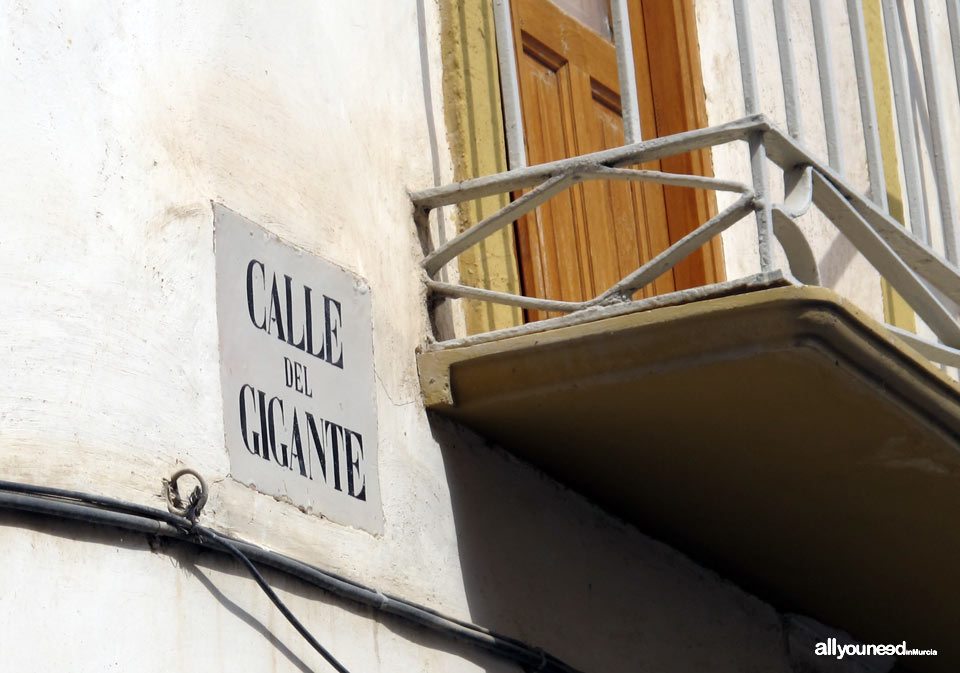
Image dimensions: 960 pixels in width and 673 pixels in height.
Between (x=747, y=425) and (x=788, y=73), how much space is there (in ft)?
2.64

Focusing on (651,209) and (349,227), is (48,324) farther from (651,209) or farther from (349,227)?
(651,209)

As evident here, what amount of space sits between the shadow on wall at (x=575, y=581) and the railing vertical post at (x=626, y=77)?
0.75m

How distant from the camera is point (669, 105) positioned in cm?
484

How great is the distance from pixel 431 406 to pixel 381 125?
629 mm

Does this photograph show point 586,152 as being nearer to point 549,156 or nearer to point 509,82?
point 549,156

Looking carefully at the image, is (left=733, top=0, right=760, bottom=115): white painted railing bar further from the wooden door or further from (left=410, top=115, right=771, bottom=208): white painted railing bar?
the wooden door

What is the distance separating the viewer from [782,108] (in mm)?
5367

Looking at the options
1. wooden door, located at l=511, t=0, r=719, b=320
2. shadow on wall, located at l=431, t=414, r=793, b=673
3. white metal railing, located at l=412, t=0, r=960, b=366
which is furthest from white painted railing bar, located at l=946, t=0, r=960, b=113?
shadow on wall, located at l=431, t=414, r=793, b=673

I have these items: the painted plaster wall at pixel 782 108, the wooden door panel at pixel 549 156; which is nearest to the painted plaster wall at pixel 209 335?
the wooden door panel at pixel 549 156

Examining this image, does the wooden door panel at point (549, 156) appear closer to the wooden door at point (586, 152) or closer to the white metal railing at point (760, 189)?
the wooden door at point (586, 152)

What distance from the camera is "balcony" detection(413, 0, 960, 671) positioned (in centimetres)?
334

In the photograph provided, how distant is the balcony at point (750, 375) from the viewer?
334cm

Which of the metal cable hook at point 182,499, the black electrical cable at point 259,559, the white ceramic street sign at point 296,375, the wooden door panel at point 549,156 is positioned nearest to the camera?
the black electrical cable at point 259,559

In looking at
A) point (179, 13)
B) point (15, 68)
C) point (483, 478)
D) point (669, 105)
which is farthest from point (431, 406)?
point (669, 105)
